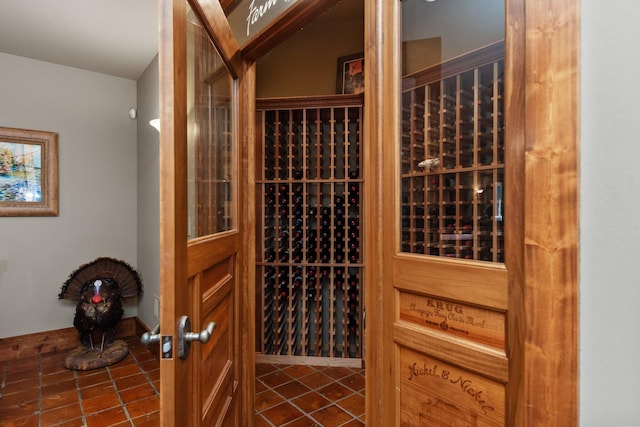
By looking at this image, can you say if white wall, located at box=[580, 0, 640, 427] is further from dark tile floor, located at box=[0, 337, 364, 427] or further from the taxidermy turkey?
the taxidermy turkey

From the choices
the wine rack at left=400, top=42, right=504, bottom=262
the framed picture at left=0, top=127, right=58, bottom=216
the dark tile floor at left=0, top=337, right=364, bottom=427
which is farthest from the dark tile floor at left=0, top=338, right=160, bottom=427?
the wine rack at left=400, top=42, right=504, bottom=262

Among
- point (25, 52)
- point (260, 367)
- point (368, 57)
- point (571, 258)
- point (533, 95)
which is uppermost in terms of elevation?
point (25, 52)

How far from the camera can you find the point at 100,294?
9.50 feet

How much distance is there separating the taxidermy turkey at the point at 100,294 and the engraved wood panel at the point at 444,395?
2.83m

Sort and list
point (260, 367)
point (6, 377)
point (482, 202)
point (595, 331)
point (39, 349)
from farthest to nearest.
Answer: point (39, 349) → point (260, 367) → point (6, 377) → point (482, 202) → point (595, 331)

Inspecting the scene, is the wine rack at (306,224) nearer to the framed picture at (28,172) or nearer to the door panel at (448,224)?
the door panel at (448,224)

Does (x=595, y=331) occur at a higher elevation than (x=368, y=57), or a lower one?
lower

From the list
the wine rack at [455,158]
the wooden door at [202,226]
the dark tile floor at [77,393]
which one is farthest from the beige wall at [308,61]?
the dark tile floor at [77,393]

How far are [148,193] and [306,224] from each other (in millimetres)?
1586

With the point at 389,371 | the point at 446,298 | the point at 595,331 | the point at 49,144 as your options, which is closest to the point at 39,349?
the point at 49,144

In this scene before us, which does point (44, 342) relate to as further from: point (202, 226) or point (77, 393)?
point (202, 226)

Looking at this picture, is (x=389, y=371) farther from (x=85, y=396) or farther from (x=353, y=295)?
(x=85, y=396)

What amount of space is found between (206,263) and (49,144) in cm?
295

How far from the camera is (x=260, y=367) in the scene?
272cm
